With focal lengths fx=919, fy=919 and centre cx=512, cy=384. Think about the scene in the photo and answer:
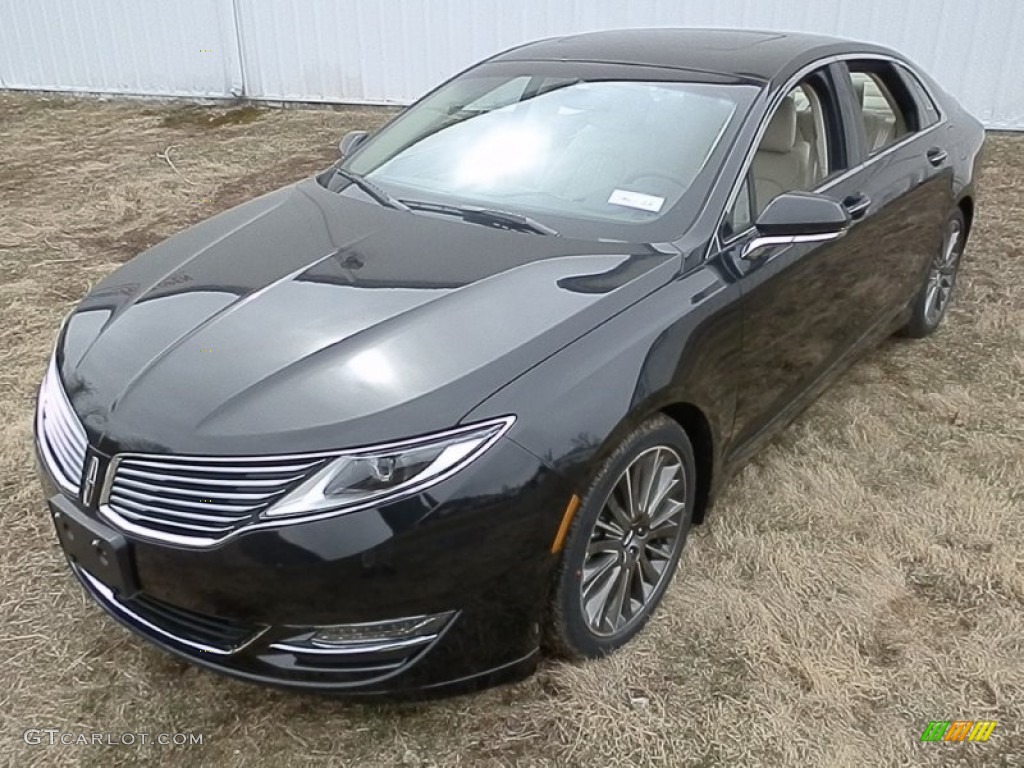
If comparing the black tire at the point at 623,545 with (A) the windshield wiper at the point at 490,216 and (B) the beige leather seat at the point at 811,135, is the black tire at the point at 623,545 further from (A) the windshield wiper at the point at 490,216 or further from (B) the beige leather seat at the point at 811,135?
(B) the beige leather seat at the point at 811,135

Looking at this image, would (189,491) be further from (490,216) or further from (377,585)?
(490,216)

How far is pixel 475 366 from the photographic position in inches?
80.8

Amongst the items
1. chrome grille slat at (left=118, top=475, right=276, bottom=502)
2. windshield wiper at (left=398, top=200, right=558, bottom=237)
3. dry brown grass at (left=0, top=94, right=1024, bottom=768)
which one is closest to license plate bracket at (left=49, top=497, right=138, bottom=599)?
chrome grille slat at (left=118, top=475, right=276, bottom=502)

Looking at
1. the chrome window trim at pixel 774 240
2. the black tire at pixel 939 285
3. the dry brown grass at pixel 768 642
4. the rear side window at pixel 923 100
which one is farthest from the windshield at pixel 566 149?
the black tire at pixel 939 285

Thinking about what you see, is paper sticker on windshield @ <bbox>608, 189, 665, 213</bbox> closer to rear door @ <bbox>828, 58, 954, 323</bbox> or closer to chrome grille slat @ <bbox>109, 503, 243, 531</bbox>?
rear door @ <bbox>828, 58, 954, 323</bbox>

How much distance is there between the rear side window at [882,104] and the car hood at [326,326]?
1.54 meters

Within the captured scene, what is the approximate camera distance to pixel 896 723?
230cm

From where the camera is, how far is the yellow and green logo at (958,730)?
2.27 meters

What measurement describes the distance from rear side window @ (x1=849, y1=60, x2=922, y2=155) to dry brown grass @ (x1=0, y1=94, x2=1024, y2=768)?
41.6 inches

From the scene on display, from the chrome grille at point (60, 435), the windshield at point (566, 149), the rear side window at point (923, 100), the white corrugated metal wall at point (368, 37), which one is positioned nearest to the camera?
the chrome grille at point (60, 435)

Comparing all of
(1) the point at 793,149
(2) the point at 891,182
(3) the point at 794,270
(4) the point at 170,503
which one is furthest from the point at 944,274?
(4) the point at 170,503

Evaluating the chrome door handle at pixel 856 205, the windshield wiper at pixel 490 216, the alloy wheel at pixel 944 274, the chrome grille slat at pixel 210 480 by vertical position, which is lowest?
the alloy wheel at pixel 944 274

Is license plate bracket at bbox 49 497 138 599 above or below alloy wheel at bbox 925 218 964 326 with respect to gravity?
above

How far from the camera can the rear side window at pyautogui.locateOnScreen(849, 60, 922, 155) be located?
354 cm
